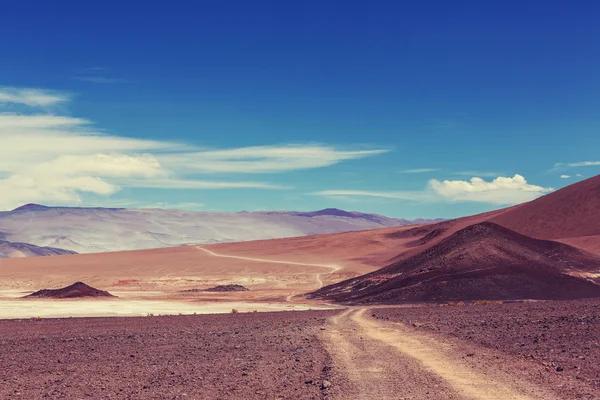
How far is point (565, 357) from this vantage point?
1527cm

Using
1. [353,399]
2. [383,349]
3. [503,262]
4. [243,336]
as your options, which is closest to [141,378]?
[353,399]

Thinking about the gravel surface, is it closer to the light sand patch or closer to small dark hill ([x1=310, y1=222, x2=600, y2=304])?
small dark hill ([x1=310, y1=222, x2=600, y2=304])

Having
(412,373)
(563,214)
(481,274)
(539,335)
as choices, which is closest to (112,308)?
(481,274)

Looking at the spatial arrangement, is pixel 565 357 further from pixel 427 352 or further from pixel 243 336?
pixel 243 336

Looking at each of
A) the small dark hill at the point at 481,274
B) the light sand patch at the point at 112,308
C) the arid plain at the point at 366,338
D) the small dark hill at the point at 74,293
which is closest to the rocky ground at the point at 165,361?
the arid plain at the point at 366,338

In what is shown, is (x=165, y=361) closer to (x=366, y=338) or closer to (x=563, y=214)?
(x=366, y=338)

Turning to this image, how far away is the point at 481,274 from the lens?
136 feet

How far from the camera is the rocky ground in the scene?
1245 cm

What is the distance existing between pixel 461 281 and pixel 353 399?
31038 millimetres

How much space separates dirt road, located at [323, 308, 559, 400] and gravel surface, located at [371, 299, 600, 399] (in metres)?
0.76

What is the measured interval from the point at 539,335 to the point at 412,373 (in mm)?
7123

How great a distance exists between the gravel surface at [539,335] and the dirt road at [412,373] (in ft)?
2.49

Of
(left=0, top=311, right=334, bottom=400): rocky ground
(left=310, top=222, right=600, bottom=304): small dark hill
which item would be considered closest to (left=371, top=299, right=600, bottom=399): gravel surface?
(left=0, top=311, right=334, bottom=400): rocky ground

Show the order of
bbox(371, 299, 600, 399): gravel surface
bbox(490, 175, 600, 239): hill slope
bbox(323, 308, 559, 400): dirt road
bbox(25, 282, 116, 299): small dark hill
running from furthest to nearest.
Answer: bbox(490, 175, 600, 239): hill slope, bbox(25, 282, 116, 299): small dark hill, bbox(371, 299, 600, 399): gravel surface, bbox(323, 308, 559, 400): dirt road
